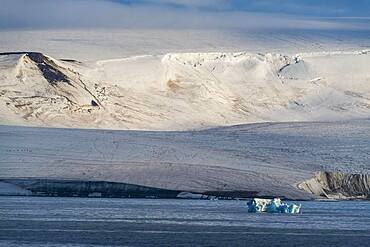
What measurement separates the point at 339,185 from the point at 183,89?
2753 cm

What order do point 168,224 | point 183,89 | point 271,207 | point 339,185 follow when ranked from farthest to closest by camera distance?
1. point 183,89
2. point 339,185
3. point 271,207
4. point 168,224

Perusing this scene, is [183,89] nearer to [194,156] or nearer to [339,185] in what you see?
[194,156]

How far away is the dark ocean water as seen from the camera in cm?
4594

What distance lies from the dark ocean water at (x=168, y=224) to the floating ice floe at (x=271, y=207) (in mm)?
661

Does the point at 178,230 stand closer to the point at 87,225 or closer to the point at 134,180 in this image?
the point at 87,225

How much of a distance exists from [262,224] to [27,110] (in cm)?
3794

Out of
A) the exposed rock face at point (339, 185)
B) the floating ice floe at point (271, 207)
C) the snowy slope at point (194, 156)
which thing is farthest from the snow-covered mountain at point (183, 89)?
the floating ice floe at point (271, 207)

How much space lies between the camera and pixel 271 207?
63.6m

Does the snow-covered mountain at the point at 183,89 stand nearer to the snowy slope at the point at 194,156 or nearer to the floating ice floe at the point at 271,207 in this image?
the snowy slope at the point at 194,156

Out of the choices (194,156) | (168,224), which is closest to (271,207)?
(168,224)

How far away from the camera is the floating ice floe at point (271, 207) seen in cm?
6250

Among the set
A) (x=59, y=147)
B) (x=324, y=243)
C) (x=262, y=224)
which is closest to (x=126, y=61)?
(x=59, y=147)

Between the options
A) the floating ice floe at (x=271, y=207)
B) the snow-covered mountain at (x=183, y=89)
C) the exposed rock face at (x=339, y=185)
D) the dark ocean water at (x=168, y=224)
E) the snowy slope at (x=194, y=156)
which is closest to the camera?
the dark ocean water at (x=168, y=224)

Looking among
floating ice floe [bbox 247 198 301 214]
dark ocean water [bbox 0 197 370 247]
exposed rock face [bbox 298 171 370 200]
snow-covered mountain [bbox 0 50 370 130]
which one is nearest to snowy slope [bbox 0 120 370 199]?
exposed rock face [bbox 298 171 370 200]
